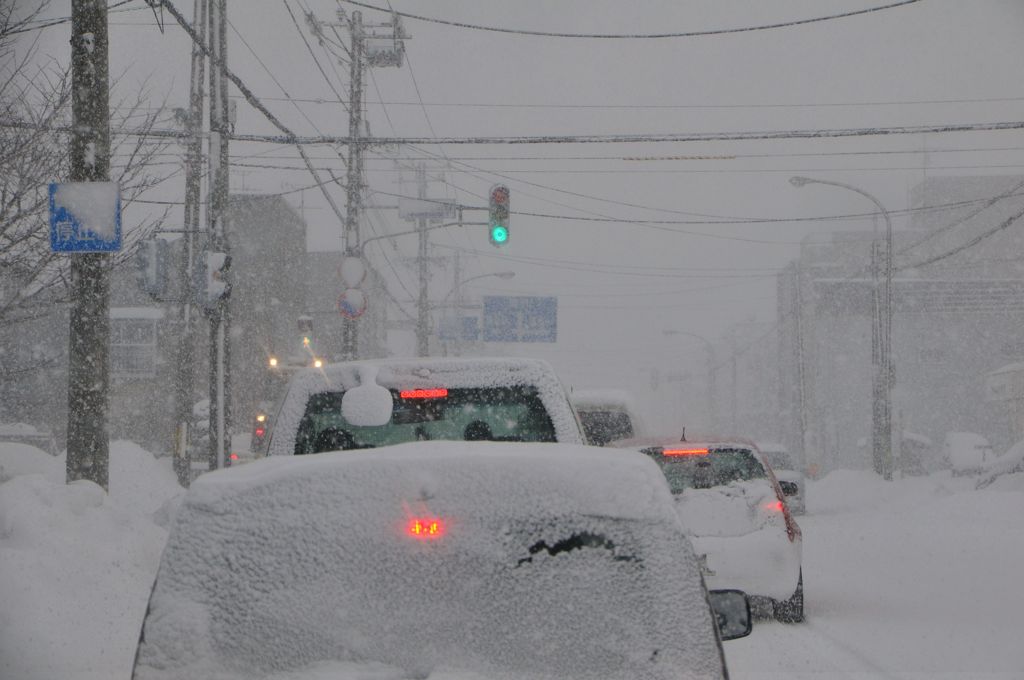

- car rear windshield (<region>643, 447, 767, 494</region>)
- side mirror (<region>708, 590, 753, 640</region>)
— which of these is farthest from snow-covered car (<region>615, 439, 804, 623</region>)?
side mirror (<region>708, 590, 753, 640</region>)

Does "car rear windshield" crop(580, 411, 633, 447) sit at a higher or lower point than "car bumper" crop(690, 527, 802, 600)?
higher

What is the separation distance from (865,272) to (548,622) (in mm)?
64344

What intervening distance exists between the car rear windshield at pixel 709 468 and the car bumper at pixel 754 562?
1.69 ft

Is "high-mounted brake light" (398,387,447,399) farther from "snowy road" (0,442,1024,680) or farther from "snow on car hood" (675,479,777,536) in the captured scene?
"snow on car hood" (675,479,777,536)

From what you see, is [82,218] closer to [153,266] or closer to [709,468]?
[153,266]

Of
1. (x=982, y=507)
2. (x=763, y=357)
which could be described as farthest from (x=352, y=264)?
(x=763, y=357)

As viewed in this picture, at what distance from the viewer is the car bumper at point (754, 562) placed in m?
9.84

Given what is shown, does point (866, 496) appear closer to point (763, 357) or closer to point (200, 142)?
point (200, 142)

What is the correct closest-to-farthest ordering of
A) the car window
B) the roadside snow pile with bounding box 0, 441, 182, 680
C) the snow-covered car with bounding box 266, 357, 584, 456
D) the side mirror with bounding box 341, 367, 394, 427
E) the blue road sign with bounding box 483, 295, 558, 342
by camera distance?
the side mirror with bounding box 341, 367, 394, 427 < the snow-covered car with bounding box 266, 357, 584, 456 < the roadside snow pile with bounding box 0, 441, 182, 680 < the car window < the blue road sign with bounding box 483, 295, 558, 342

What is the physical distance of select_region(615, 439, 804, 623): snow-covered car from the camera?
390 inches

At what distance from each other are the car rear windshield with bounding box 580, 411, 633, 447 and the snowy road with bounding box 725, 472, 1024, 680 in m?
2.89

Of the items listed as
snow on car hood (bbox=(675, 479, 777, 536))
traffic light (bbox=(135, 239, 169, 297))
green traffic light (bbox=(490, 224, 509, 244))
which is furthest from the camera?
green traffic light (bbox=(490, 224, 509, 244))

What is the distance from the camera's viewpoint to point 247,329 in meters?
52.9

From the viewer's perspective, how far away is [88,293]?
11.3m
